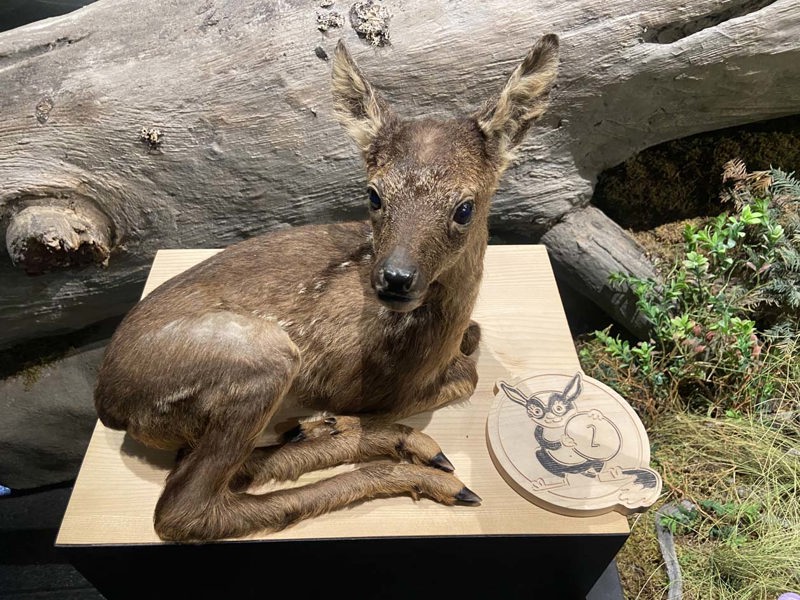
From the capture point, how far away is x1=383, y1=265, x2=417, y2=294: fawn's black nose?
4.88ft

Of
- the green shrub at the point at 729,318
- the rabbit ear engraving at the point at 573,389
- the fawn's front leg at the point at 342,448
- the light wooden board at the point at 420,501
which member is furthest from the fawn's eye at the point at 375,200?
the green shrub at the point at 729,318

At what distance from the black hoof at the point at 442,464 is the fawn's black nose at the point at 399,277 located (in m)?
0.70

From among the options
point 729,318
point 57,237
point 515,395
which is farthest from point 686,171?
point 57,237

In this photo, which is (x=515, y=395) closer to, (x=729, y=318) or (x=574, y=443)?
(x=574, y=443)

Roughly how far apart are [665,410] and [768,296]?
0.66 metres

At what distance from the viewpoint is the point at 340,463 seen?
200 centimetres

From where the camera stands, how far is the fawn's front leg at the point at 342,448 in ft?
6.40

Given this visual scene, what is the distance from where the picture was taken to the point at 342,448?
6.50 ft

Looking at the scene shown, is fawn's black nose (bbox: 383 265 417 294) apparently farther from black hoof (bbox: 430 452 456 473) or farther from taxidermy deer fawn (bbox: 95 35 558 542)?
black hoof (bbox: 430 452 456 473)

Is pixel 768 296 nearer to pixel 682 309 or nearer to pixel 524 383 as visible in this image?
pixel 682 309

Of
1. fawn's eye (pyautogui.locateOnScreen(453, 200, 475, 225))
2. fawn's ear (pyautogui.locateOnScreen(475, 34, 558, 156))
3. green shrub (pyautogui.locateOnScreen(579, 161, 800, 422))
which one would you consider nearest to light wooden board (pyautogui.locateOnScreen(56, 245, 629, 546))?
green shrub (pyautogui.locateOnScreen(579, 161, 800, 422))

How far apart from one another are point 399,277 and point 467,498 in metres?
→ 0.78

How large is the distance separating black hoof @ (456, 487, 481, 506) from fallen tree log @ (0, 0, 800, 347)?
1.45m

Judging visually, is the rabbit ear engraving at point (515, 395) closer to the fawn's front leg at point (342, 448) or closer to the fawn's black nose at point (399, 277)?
the fawn's front leg at point (342, 448)
